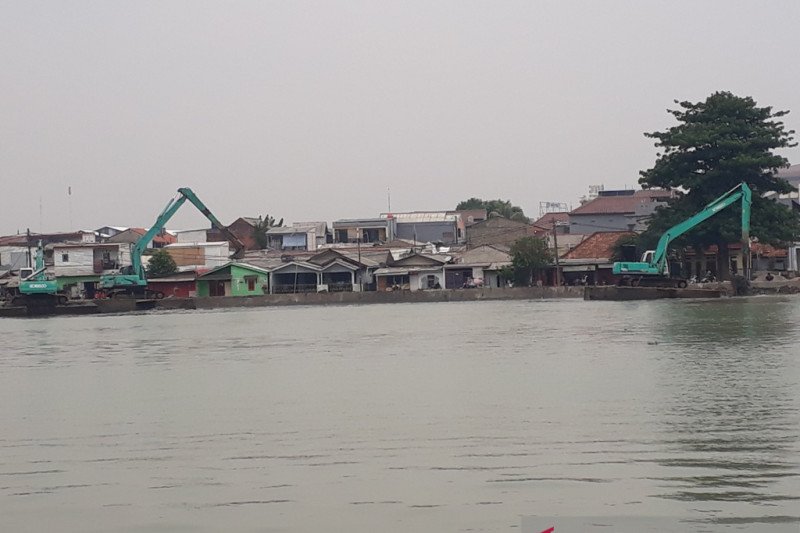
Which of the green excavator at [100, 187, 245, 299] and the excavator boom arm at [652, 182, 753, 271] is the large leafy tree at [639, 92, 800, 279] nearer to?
the excavator boom arm at [652, 182, 753, 271]

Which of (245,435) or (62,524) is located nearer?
(62,524)

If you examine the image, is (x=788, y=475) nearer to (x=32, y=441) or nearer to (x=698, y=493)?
(x=698, y=493)

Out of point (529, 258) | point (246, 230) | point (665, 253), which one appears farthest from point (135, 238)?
point (665, 253)

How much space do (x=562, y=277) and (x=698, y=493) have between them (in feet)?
156

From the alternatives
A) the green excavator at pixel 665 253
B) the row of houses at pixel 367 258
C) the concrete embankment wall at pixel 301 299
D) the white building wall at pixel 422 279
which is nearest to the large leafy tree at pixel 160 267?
the row of houses at pixel 367 258

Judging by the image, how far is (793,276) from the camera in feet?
147

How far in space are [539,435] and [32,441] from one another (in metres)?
5.28

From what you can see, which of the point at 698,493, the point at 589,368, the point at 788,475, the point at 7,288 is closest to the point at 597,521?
the point at 698,493

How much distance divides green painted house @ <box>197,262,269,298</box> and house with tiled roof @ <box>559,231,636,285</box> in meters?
14.9

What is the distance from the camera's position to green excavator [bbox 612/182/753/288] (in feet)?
135

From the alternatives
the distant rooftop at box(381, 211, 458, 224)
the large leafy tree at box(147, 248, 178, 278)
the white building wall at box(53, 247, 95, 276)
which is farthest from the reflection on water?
the distant rooftop at box(381, 211, 458, 224)

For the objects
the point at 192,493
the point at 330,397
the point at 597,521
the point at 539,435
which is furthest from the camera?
the point at 330,397

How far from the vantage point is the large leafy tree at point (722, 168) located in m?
42.0

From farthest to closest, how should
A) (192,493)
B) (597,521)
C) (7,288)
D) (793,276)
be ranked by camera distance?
(7,288) → (793,276) → (192,493) → (597,521)
